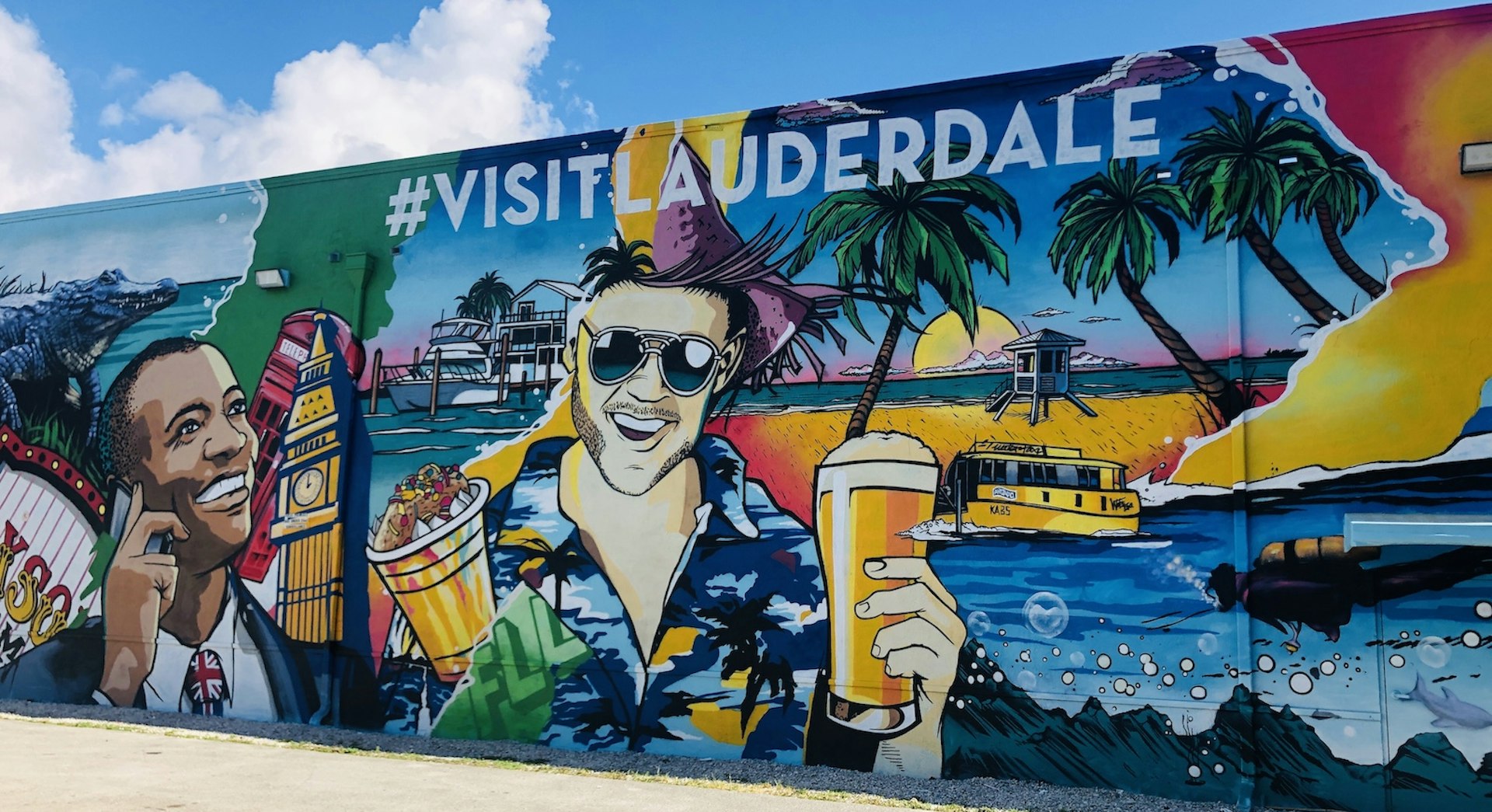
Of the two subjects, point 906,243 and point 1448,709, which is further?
point 906,243

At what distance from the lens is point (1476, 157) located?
757cm

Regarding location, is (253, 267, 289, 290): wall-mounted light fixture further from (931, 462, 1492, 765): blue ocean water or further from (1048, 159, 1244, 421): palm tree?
(1048, 159, 1244, 421): palm tree

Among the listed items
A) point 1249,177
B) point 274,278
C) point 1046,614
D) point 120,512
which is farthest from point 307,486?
point 1249,177

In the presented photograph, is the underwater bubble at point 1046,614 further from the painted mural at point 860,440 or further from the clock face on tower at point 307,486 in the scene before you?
the clock face on tower at point 307,486

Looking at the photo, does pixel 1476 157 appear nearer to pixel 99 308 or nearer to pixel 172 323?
pixel 172 323

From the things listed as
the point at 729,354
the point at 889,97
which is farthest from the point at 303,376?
the point at 889,97

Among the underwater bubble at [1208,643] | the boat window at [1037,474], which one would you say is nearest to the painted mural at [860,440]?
the underwater bubble at [1208,643]

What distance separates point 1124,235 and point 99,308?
34.2 feet

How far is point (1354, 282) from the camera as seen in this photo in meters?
7.79

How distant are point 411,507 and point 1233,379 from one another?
695 centimetres

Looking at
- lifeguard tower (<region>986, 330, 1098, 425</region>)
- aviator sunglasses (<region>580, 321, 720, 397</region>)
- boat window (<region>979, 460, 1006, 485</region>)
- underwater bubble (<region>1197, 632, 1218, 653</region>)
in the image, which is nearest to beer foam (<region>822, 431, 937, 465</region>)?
boat window (<region>979, 460, 1006, 485</region>)

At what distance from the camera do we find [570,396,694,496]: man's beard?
9.48m

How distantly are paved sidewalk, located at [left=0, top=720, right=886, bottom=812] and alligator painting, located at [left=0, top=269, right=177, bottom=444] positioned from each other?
4.21 metres

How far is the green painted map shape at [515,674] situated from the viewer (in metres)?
9.67
